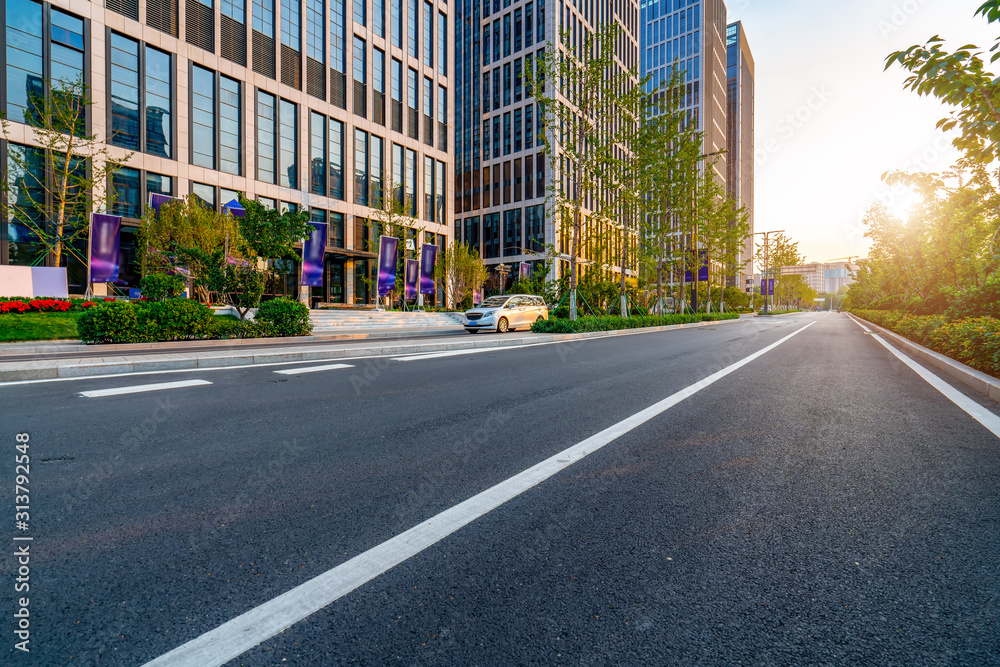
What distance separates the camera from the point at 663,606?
5.98ft

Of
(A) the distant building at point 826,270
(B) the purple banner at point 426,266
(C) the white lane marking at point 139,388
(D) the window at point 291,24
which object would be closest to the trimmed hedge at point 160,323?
(C) the white lane marking at point 139,388

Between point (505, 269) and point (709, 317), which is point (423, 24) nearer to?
point (505, 269)

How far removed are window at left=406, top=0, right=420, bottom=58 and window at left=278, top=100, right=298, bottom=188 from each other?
13.4 metres

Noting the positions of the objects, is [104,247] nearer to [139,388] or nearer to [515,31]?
[139,388]

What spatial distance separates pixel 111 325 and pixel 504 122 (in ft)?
164

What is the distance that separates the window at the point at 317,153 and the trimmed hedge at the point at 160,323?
71.2 ft

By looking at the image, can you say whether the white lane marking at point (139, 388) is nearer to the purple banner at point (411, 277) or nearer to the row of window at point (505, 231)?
the purple banner at point (411, 277)

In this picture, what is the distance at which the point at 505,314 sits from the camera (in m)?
22.5

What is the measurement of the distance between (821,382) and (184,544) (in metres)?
8.36

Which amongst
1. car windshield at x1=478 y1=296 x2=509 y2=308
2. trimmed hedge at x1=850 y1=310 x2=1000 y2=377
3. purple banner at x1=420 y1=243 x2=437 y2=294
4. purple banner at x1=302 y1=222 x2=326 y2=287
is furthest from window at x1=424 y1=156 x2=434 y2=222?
trimmed hedge at x1=850 y1=310 x2=1000 y2=377

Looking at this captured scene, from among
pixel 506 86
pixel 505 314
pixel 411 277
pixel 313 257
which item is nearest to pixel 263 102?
pixel 313 257

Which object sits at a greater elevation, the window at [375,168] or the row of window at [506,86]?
the row of window at [506,86]

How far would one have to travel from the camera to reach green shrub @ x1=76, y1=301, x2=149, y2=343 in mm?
12312

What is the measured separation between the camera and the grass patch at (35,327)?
1363cm
